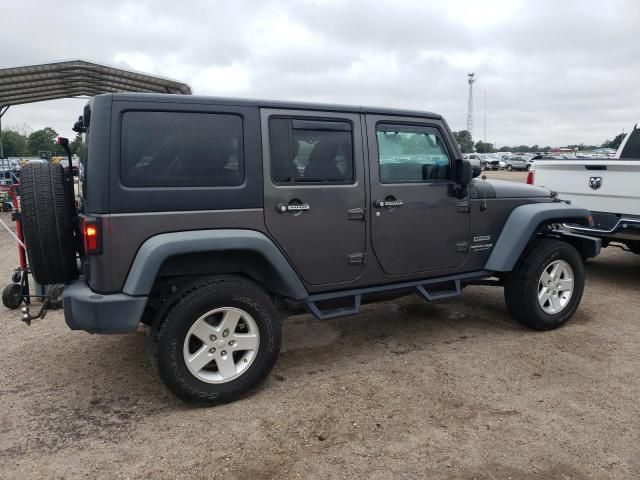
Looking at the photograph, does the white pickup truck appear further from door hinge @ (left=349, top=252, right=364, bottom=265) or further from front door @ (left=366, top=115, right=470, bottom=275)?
door hinge @ (left=349, top=252, right=364, bottom=265)

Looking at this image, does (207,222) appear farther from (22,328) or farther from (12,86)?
(12,86)

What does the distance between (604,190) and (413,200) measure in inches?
135

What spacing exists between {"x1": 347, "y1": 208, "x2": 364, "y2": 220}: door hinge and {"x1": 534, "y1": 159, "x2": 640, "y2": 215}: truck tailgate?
3805 millimetres

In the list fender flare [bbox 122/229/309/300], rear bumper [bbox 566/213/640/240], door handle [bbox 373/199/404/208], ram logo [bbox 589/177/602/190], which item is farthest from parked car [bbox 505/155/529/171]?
fender flare [bbox 122/229/309/300]

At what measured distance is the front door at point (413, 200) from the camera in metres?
3.92

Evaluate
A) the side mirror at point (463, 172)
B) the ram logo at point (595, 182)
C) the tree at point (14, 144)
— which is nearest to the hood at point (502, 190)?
the side mirror at point (463, 172)

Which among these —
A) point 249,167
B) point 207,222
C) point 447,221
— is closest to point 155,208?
point 207,222

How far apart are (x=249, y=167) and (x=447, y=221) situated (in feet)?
5.82

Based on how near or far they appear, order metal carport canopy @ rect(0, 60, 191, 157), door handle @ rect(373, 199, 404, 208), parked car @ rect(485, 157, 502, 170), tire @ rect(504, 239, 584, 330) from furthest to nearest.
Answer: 1. parked car @ rect(485, 157, 502, 170)
2. metal carport canopy @ rect(0, 60, 191, 157)
3. tire @ rect(504, 239, 584, 330)
4. door handle @ rect(373, 199, 404, 208)

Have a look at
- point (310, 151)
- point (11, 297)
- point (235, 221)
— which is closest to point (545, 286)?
point (310, 151)

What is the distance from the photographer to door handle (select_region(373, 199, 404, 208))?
3.87m

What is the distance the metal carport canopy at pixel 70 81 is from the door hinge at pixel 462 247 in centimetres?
747

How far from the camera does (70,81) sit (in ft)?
33.9

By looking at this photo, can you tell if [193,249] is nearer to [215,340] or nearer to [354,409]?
[215,340]
